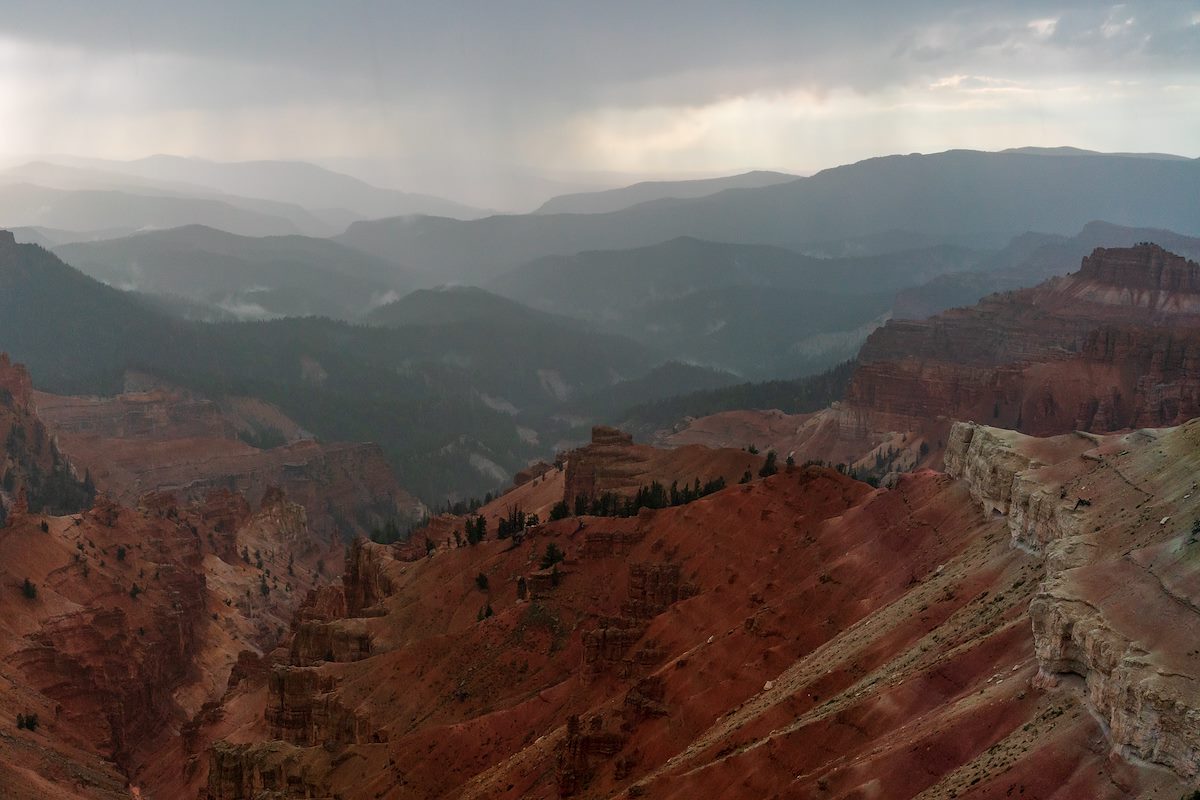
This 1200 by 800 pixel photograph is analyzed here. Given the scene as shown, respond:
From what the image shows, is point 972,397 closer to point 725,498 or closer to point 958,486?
point 725,498

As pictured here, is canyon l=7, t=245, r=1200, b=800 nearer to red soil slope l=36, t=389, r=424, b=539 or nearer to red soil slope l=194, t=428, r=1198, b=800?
red soil slope l=194, t=428, r=1198, b=800

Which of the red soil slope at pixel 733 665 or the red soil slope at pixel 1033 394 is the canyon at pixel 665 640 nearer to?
the red soil slope at pixel 733 665

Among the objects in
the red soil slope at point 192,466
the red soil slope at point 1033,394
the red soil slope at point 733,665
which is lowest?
the red soil slope at point 192,466

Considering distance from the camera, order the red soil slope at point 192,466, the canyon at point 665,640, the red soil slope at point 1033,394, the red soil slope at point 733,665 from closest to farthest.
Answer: the canyon at point 665,640, the red soil slope at point 733,665, the red soil slope at point 1033,394, the red soil slope at point 192,466

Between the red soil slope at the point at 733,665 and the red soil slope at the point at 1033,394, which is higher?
the red soil slope at the point at 733,665

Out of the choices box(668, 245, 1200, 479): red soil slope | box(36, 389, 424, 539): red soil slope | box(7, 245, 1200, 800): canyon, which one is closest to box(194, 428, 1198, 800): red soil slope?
box(7, 245, 1200, 800): canyon

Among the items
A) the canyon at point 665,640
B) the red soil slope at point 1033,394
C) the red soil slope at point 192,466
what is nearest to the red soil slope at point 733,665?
the canyon at point 665,640

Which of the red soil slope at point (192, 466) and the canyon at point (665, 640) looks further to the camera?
the red soil slope at point (192, 466)

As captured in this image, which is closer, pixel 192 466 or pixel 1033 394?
pixel 1033 394

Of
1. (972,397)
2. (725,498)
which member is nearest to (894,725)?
(725,498)

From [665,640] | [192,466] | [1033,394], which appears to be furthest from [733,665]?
[192,466]

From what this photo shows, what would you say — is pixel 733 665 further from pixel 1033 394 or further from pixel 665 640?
pixel 1033 394
